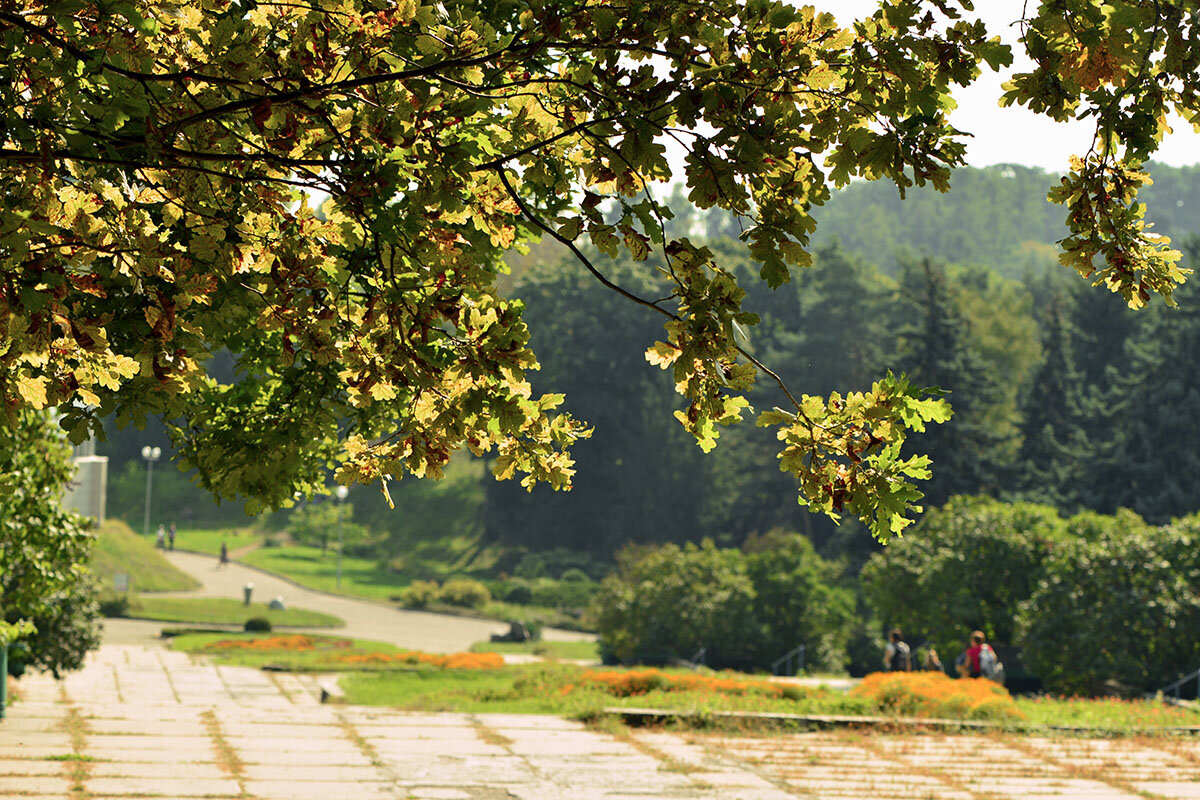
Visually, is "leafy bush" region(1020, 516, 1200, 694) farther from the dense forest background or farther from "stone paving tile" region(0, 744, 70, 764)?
the dense forest background

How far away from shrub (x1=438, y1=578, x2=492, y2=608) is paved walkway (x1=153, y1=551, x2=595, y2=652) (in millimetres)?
1217

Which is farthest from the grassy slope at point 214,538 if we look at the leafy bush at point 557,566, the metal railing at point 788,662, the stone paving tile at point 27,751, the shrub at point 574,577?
the stone paving tile at point 27,751

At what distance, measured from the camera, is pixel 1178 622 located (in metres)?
18.7

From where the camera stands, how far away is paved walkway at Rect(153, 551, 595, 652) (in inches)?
1342

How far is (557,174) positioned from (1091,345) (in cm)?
5353

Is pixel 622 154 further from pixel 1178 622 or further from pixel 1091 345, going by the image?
pixel 1091 345

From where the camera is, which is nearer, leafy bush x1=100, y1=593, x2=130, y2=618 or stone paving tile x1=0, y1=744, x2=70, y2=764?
stone paving tile x1=0, y1=744, x2=70, y2=764

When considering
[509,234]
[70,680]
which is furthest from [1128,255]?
[70,680]

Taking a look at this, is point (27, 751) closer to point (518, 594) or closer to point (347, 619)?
point (347, 619)

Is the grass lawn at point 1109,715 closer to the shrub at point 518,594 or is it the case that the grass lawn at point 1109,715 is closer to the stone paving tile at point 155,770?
the stone paving tile at point 155,770

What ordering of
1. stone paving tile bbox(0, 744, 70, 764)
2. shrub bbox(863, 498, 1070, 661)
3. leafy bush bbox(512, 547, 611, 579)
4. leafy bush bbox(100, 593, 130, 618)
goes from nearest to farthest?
1. stone paving tile bbox(0, 744, 70, 764)
2. shrub bbox(863, 498, 1070, 661)
3. leafy bush bbox(100, 593, 130, 618)
4. leafy bush bbox(512, 547, 611, 579)

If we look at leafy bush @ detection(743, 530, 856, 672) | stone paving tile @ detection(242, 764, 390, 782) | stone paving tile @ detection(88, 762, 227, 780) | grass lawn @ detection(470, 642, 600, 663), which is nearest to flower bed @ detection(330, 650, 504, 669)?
leafy bush @ detection(743, 530, 856, 672)

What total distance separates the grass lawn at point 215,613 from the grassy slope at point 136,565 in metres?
3.09

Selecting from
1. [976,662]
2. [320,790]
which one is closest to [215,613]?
[976,662]
